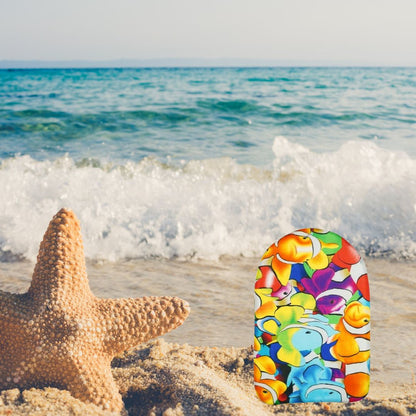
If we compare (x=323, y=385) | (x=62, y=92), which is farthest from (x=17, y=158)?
(x=62, y=92)

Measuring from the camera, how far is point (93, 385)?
2.21 meters

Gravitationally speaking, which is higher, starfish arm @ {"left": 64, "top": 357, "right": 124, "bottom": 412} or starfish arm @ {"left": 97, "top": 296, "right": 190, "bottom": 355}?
starfish arm @ {"left": 97, "top": 296, "right": 190, "bottom": 355}

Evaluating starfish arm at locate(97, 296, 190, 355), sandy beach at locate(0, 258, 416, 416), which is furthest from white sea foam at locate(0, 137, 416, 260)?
starfish arm at locate(97, 296, 190, 355)

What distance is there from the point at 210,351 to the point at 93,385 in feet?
2.65

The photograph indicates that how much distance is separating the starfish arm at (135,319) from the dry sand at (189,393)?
0.29 metres

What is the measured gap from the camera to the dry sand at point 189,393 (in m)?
2.16

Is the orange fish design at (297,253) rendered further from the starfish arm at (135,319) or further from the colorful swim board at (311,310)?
the starfish arm at (135,319)

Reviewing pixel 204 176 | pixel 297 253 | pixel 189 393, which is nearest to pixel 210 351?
pixel 189 393

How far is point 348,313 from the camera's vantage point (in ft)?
6.52

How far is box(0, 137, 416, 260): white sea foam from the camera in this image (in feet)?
15.5

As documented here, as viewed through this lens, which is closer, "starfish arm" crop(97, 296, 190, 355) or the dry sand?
the dry sand

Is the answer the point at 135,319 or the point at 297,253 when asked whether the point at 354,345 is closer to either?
the point at 297,253

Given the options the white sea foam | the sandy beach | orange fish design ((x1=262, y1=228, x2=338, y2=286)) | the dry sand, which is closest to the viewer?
orange fish design ((x1=262, y1=228, x2=338, y2=286))

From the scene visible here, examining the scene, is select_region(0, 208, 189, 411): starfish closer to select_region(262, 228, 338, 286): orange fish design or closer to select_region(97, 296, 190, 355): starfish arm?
select_region(97, 296, 190, 355): starfish arm
